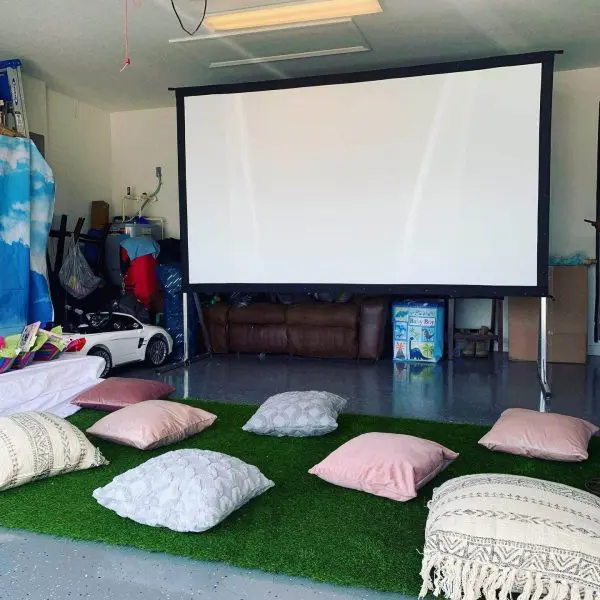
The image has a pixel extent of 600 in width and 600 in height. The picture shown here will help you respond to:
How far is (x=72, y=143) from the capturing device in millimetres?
7148

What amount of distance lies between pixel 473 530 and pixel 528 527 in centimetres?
16

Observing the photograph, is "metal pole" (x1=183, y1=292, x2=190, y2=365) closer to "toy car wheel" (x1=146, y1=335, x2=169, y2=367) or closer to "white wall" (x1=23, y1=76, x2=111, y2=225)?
"toy car wheel" (x1=146, y1=335, x2=169, y2=367)

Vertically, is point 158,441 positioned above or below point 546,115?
below

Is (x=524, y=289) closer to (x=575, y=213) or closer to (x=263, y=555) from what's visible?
(x=575, y=213)

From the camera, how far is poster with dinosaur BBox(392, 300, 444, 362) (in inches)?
240

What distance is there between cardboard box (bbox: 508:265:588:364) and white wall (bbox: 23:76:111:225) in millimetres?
4873

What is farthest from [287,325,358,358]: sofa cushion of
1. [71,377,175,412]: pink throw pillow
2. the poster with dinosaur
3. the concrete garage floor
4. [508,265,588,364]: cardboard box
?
[71,377,175,412]: pink throw pillow

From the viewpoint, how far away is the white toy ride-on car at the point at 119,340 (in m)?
5.25

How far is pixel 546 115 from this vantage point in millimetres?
4906

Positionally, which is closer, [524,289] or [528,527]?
[528,527]

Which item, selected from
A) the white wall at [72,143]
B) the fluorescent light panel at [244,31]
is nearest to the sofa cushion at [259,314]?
the white wall at [72,143]

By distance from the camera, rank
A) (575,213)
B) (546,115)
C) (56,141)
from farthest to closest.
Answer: (56,141)
(575,213)
(546,115)

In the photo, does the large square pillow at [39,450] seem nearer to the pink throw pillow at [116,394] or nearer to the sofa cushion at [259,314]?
the pink throw pillow at [116,394]

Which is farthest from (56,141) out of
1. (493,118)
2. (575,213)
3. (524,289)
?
(575,213)
